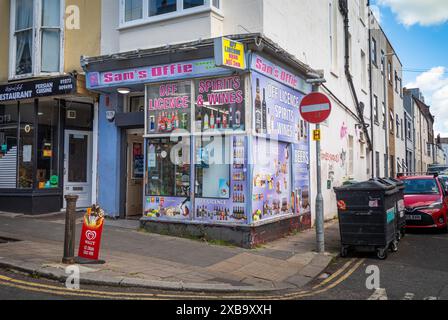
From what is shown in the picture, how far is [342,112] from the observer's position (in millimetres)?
16766

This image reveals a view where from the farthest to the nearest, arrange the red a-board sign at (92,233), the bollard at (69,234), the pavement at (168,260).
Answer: the red a-board sign at (92,233), the bollard at (69,234), the pavement at (168,260)

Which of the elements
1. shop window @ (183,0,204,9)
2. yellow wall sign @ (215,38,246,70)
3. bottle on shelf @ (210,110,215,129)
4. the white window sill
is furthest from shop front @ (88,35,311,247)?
shop window @ (183,0,204,9)

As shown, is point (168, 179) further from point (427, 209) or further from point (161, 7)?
point (427, 209)

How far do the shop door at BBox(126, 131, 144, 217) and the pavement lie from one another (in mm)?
1330

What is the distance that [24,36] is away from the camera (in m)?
12.6

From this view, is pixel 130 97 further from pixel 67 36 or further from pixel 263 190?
pixel 263 190

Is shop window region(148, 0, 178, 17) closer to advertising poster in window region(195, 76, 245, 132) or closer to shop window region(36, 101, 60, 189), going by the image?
advertising poster in window region(195, 76, 245, 132)

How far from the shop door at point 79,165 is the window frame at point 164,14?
3655 millimetres

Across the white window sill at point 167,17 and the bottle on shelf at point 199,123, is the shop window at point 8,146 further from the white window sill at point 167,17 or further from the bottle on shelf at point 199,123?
the bottle on shelf at point 199,123

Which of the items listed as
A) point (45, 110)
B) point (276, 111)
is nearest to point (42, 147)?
point (45, 110)

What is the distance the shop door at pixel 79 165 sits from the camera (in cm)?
1245

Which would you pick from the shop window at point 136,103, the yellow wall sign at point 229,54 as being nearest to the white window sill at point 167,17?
the yellow wall sign at point 229,54

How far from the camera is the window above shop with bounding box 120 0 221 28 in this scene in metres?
A: 9.83

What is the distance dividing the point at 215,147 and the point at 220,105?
94 centimetres
